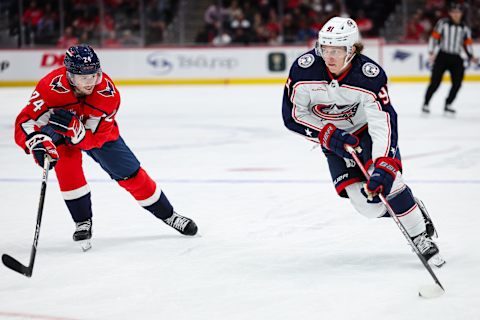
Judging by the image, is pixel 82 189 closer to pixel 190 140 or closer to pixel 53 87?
pixel 53 87

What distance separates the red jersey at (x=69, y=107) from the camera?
3.55 meters

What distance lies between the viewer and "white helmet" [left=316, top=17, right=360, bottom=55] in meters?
3.18

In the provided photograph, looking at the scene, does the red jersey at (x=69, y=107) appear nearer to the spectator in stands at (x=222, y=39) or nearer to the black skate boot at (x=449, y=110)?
the black skate boot at (x=449, y=110)

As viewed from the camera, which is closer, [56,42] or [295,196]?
[295,196]

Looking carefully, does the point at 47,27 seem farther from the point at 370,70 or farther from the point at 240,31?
the point at 370,70

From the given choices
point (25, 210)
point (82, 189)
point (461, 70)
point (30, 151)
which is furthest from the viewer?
point (461, 70)

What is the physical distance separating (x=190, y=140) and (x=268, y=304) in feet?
16.4

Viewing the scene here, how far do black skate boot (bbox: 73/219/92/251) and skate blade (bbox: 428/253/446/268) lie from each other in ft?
5.02

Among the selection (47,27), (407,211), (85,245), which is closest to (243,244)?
(85,245)

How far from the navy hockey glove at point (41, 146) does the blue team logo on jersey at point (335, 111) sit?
1.10 m

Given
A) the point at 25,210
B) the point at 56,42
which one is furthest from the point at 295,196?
the point at 56,42

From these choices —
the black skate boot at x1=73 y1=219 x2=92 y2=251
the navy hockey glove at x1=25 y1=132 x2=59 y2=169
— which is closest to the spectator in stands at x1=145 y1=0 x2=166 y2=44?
the black skate boot at x1=73 y1=219 x2=92 y2=251

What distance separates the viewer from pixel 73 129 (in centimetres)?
351

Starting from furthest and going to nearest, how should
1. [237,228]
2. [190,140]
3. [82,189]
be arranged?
[190,140] → [237,228] → [82,189]
